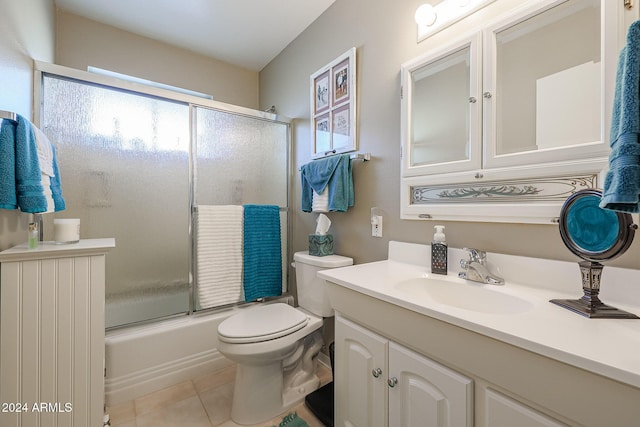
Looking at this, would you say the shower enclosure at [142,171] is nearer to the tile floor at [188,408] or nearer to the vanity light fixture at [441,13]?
the tile floor at [188,408]

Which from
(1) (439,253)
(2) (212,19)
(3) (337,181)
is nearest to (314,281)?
(3) (337,181)

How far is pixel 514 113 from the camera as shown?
0.98 m

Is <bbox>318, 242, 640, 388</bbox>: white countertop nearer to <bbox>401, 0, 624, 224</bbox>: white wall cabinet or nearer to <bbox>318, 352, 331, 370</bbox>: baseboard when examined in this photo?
<bbox>401, 0, 624, 224</bbox>: white wall cabinet

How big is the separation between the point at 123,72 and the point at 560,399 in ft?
9.61

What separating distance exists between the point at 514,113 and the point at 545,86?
112 mm

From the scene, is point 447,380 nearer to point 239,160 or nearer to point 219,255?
point 219,255

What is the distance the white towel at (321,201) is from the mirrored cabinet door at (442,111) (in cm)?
52

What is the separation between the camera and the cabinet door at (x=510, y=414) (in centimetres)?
56

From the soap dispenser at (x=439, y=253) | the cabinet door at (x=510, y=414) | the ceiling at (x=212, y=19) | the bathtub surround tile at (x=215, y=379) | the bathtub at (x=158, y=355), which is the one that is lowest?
the bathtub surround tile at (x=215, y=379)

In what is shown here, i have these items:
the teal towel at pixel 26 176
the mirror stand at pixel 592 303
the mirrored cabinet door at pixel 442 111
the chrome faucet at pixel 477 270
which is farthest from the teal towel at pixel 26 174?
the mirror stand at pixel 592 303

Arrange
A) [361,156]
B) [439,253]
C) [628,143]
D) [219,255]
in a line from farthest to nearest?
1. [219,255]
2. [361,156]
3. [439,253]
4. [628,143]

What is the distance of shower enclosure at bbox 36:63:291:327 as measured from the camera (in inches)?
58.1

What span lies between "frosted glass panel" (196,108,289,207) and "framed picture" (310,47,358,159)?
16.0 inches

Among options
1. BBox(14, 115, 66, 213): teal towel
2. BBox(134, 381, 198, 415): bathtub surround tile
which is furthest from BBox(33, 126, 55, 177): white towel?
BBox(134, 381, 198, 415): bathtub surround tile
